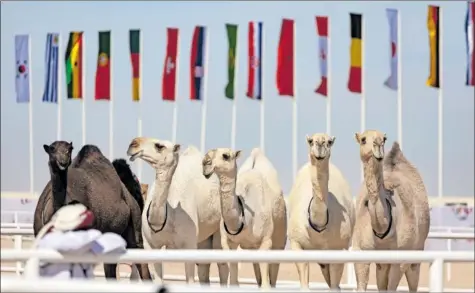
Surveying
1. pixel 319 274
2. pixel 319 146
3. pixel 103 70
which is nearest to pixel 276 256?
pixel 319 146

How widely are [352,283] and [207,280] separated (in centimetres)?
191

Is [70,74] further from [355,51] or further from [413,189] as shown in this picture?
[413,189]

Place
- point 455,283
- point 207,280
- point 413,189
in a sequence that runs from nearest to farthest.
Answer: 1. point 413,189
2. point 207,280
3. point 455,283

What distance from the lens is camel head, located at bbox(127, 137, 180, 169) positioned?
11.8m

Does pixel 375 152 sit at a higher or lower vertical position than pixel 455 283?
higher

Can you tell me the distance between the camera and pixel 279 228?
12906mm

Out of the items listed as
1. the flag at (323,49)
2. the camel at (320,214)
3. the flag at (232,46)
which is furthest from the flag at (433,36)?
the camel at (320,214)

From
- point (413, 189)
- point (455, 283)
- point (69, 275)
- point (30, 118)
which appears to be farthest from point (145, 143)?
point (30, 118)

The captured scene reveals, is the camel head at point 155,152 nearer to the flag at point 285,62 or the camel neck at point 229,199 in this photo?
the camel neck at point 229,199

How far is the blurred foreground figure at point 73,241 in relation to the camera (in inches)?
253

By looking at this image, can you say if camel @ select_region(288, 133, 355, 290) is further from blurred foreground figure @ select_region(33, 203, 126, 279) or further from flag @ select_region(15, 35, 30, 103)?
flag @ select_region(15, 35, 30, 103)

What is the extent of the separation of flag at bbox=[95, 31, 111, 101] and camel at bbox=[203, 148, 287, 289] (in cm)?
1876

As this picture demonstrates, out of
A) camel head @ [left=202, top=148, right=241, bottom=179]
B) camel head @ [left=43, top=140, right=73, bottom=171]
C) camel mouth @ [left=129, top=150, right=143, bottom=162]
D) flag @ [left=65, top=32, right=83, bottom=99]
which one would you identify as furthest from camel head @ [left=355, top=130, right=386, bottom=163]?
flag @ [left=65, top=32, right=83, bottom=99]

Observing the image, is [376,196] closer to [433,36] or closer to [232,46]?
[433,36]
